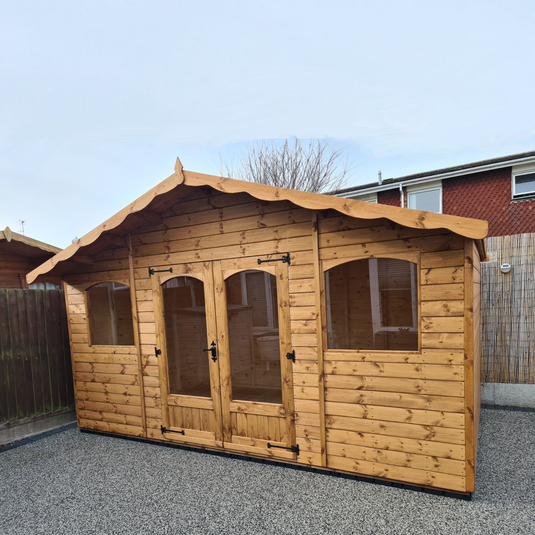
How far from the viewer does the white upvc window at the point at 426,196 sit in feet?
33.9

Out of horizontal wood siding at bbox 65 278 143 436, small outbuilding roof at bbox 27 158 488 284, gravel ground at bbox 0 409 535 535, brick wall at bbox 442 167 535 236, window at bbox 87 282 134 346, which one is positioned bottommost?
gravel ground at bbox 0 409 535 535

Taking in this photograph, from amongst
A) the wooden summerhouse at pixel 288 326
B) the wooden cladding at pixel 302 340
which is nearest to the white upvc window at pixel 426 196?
the wooden summerhouse at pixel 288 326

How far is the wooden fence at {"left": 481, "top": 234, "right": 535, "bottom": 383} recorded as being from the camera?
172 inches

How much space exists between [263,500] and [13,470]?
8.82ft

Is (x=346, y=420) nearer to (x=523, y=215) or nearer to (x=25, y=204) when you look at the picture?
(x=523, y=215)

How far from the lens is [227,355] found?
3539 mm

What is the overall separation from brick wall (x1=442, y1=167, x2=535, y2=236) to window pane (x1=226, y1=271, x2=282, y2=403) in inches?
345

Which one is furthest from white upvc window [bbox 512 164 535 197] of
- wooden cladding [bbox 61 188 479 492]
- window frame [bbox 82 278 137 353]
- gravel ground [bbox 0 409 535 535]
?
window frame [bbox 82 278 137 353]

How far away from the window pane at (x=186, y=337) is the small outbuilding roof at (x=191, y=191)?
32.0 inches

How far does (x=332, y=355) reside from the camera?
3.08 meters

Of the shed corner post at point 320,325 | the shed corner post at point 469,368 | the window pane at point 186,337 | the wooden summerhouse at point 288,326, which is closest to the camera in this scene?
the shed corner post at point 469,368

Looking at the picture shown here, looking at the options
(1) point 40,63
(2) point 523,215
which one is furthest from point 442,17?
(1) point 40,63

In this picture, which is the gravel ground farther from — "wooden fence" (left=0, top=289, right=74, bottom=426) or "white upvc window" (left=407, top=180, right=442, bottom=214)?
"white upvc window" (left=407, top=180, right=442, bottom=214)

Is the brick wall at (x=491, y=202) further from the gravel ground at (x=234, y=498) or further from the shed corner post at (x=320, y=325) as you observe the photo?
the shed corner post at (x=320, y=325)
